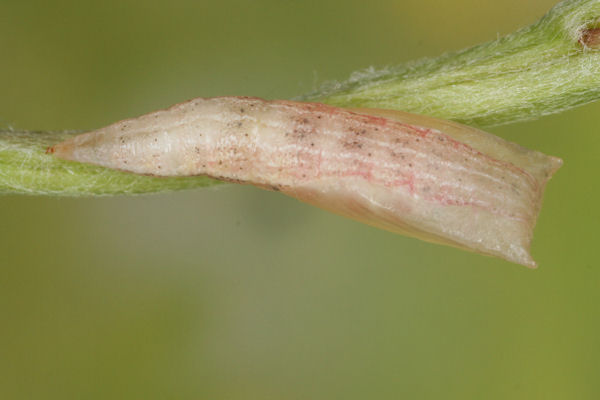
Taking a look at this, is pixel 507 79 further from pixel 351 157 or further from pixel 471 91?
pixel 351 157

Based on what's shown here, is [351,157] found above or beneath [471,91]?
beneath

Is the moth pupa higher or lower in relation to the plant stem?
lower

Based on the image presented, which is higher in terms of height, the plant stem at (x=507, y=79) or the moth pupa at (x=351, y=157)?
the plant stem at (x=507, y=79)

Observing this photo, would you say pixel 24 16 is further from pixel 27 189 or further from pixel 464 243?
pixel 464 243

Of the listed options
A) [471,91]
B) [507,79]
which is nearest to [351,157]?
[471,91]

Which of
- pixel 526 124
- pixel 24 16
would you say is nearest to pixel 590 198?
pixel 526 124
